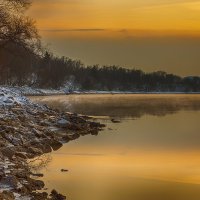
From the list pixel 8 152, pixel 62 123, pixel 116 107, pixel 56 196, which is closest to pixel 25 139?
pixel 8 152

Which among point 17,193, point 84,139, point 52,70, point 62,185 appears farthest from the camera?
point 52,70

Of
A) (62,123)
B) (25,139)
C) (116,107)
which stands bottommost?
(25,139)

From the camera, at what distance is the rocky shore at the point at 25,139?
654 inches

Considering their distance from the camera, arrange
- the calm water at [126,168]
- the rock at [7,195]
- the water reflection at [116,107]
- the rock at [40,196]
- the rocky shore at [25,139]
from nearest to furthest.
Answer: the rock at [7,195] < the rock at [40,196] < the rocky shore at [25,139] < the calm water at [126,168] < the water reflection at [116,107]

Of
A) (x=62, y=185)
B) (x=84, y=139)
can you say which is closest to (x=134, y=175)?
(x=62, y=185)

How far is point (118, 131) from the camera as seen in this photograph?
142 ft

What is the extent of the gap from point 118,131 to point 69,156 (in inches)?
651

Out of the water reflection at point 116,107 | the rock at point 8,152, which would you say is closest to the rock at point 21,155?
the rock at point 8,152

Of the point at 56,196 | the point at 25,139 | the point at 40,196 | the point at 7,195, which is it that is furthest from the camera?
the point at 25,139

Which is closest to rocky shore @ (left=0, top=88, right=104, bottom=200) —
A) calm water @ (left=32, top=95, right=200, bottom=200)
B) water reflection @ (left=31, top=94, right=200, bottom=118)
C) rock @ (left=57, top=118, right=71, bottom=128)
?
rock @ (left=57, top=118, right=71, bottom=128)

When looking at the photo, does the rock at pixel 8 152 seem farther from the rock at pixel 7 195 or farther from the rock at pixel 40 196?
the rock at pixel 7 195

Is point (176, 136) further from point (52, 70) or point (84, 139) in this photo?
point (52, 70)

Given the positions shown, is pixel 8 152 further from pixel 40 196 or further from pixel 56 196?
pixel 40 196

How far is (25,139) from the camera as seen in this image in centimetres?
2736
